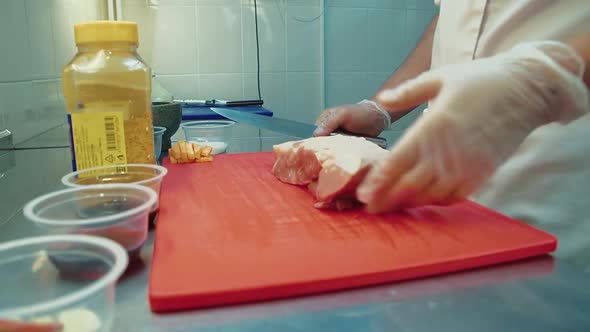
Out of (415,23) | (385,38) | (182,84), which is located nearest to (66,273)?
(182,84)

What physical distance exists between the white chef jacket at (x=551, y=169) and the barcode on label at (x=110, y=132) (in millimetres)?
737

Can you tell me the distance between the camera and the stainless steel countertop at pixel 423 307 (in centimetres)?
47

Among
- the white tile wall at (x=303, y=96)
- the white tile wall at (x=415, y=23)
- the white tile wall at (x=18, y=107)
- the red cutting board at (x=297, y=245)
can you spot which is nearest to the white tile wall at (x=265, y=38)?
the white tile wall at (x=303, y=96)

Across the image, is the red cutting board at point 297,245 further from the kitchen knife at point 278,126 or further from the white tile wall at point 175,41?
the white tile wall at point 175,41

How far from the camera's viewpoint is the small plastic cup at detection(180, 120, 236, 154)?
52.1 inches

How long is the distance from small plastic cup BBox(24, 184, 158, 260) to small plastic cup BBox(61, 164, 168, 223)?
4cm

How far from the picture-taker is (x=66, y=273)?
50 cm

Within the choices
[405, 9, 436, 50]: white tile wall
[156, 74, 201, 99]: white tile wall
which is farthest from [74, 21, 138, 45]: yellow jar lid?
[405, 9, 436, 50]: white tile wall

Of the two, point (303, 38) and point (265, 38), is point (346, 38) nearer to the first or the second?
point (303, 38)

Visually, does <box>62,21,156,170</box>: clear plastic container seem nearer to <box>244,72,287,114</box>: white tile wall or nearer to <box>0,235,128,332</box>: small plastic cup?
<box>0,235,128,332</box>: small plastic cup

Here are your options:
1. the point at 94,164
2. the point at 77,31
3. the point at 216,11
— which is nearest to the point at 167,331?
the point at 94,164

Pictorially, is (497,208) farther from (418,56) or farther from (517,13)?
(418,56)

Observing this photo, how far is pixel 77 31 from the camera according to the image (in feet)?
2.22

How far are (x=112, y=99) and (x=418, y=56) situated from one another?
1151mm
